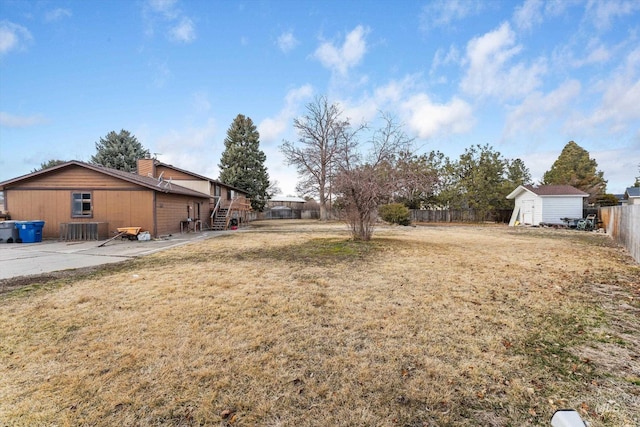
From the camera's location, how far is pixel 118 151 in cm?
2877

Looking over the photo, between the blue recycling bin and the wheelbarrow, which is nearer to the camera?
the blue recycling bin

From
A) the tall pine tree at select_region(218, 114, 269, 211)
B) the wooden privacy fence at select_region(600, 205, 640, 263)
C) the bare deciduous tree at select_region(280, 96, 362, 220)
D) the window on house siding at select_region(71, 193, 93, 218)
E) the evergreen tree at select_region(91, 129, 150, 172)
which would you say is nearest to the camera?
the wooden privacy fence at select_region(600, 205, 640, 263)

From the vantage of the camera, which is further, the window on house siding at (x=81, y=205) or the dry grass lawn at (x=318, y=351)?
the window on house siding at (x=81, y=205)

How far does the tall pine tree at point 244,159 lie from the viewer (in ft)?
95.4

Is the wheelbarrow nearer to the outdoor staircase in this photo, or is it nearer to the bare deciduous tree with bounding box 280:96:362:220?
the outdoor staircase

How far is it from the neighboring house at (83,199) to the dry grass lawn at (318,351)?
29.9 ft

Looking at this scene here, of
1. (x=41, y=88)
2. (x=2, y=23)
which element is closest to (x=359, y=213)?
(x=2, y=23)

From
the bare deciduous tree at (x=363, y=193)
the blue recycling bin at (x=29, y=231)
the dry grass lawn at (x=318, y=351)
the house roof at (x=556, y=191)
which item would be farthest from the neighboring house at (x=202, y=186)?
the house roof at (x=556, y=191)

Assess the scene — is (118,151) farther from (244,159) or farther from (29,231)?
(29,231)

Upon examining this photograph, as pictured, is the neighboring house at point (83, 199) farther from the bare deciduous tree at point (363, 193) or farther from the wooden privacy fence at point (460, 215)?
the wooden privacy fence at point (460, 215)

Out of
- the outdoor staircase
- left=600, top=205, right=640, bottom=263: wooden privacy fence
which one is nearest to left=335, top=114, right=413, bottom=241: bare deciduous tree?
left=600, top=205, right=640, bottom=263: wooden privacy fence

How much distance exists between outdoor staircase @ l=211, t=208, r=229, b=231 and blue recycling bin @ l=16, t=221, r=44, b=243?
9.13 m

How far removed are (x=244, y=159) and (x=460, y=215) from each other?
74.4 feet

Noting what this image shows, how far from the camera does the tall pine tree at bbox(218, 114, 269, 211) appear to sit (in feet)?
95.4
